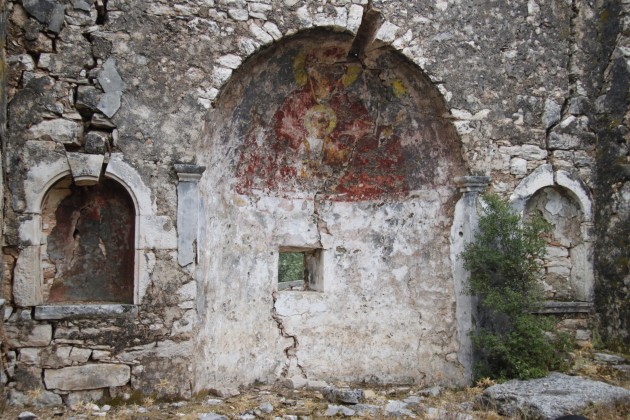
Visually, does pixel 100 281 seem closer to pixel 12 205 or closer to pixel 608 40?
pixel 12 205

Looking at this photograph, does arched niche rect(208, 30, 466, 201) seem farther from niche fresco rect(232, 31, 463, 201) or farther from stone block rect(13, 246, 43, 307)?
stone block rect(13, 246, 43, 307)

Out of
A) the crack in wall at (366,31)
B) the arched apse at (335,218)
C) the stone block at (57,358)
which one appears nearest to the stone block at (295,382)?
the arched apse at (335,218)

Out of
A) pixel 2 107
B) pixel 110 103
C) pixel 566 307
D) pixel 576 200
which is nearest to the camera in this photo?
pixel 2 107

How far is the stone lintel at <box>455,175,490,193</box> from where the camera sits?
6410 mm

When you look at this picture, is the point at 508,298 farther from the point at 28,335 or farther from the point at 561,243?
the point at 28,335

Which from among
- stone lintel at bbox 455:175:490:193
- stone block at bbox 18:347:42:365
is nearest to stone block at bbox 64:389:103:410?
stone block at bbox 18:347:42:365

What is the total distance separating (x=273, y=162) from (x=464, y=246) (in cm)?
236

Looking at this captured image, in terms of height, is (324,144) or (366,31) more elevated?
(366,31)

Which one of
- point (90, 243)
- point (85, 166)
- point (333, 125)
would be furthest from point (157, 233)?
point (333, 125)

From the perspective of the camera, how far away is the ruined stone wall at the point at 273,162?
530cm

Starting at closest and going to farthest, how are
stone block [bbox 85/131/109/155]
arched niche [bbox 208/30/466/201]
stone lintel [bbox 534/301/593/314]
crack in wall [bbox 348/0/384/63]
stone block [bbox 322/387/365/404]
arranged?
stone block [bbox 85/131/109/155] → stone block [bbox 322/387/365/404] → crack in wall [bbox 348/0/384/63] → arched niche [bbox 208/30/466/201] → stone lintel [bbox 534/301/593/314]

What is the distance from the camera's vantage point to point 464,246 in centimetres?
650

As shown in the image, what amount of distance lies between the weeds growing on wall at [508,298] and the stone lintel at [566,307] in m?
0.36

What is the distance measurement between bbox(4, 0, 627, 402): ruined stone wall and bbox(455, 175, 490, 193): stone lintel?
0.59ft
